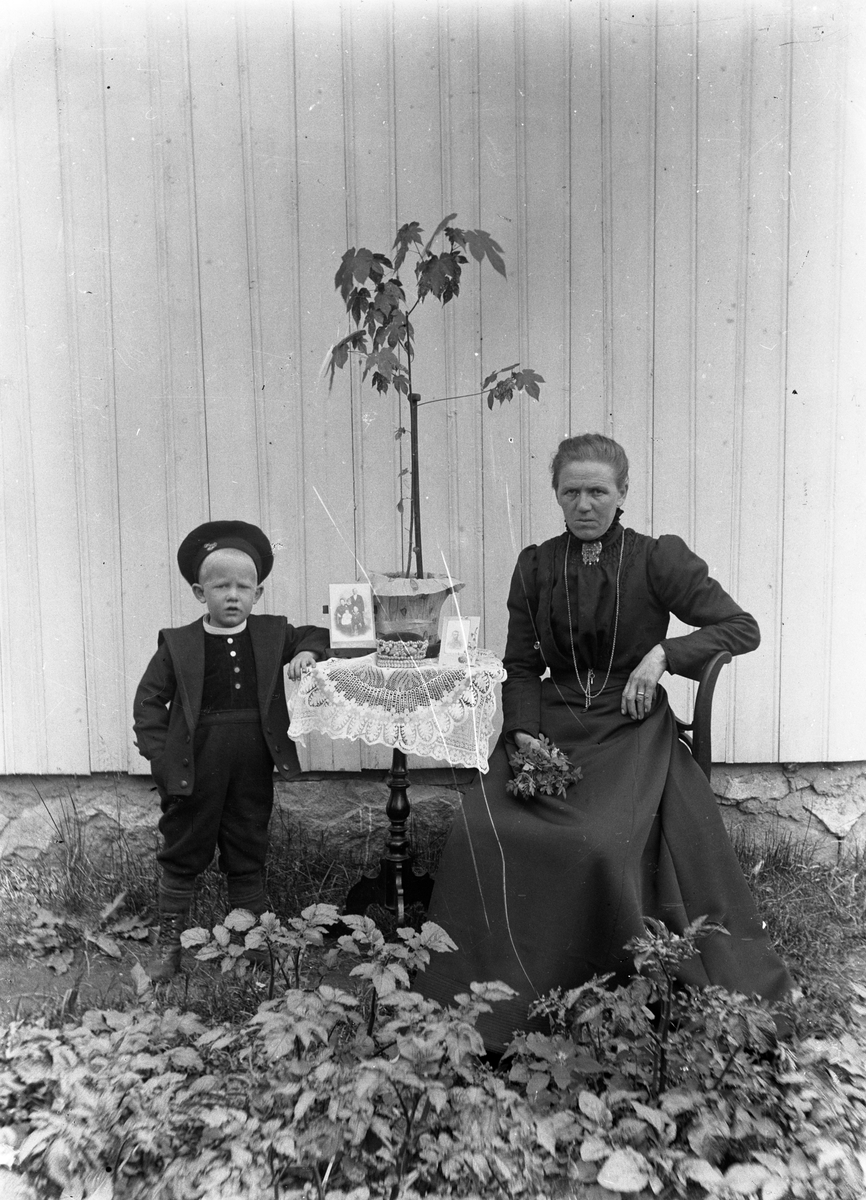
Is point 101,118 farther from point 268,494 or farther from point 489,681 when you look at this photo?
point 489,681

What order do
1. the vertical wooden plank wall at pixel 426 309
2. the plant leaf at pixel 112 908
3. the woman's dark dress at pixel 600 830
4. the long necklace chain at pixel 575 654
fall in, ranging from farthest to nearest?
the vertical wooden plank wall at pixel 426 309 → the plant leaf at pixel 112 908 → the long necklace chain at pixel 575 654 → the woman's dark dress at pixel 600 830

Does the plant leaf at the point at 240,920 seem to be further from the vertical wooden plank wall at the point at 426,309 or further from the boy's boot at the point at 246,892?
the vertical wooden plank wall at the point at 426,309

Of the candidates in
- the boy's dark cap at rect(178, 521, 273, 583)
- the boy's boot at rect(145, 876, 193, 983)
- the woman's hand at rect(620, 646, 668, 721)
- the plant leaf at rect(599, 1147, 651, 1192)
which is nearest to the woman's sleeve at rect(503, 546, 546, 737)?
the woman's hand at rect(620, 646, 668, 721)

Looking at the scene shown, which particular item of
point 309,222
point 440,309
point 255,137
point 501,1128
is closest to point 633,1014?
point 501,1128

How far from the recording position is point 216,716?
3246 mm

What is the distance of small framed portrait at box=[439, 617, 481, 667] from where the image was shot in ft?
10.6

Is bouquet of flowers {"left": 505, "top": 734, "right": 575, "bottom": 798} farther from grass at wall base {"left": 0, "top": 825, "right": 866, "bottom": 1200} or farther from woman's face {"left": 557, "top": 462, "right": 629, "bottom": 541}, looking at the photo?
woman's face {"left": 557, "top": 462, "right": 629, "bottom": 541}

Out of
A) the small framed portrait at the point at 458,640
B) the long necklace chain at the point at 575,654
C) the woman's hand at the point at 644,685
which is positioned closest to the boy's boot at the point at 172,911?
the small framed portrait at the point at 458,640

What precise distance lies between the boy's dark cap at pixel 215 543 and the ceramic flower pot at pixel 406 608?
0.44 meters

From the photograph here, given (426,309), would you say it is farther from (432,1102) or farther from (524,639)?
(432,1102)

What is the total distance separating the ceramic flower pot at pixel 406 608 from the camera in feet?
10.5

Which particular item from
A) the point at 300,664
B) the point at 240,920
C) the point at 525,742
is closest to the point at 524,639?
the point at 525,742

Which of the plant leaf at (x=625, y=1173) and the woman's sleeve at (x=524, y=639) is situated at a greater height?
the woman's sleeve at (x=524, y=639)

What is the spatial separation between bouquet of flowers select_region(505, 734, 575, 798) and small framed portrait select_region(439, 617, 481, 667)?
39cm
